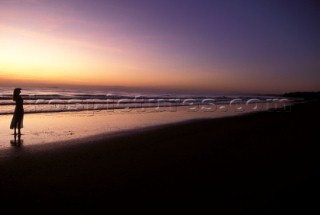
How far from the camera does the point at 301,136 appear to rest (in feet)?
47.1

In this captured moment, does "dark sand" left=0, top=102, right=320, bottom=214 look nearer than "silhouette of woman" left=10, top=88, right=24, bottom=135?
Yes

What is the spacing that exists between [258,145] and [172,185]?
6.27 metres

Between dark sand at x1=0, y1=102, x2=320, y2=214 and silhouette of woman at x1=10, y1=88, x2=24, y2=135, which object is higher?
silhouette of woman at x1=10, y1=88, x2=24, y2=135

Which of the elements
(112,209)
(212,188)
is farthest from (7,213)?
(212,188)

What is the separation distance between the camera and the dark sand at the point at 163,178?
18.1ft

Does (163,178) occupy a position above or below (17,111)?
below

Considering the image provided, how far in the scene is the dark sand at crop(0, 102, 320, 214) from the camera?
552 cm

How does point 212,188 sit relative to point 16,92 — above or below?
below

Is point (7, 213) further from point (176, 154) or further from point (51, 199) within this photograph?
point (176, 154)

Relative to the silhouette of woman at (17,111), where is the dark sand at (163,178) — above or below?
below

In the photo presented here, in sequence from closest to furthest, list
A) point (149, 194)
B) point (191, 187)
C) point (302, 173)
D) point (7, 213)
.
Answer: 1. point (7, 213)
2. point (149, 194)
3. point (191, 187)
4. point (302, 173)

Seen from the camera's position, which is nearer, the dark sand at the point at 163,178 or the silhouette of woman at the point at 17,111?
the dark sand at the point at 163,178

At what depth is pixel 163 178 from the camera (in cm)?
725

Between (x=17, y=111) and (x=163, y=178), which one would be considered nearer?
(x=163, y=178)
